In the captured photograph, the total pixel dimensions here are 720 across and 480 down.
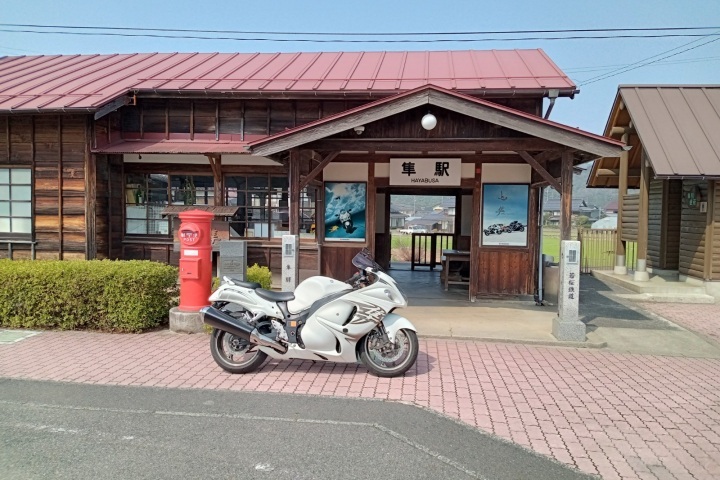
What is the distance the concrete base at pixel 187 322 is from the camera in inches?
276

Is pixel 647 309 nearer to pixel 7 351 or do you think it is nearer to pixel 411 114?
pixel 411 114

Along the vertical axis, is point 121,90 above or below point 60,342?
above

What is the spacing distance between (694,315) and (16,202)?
44.6ft

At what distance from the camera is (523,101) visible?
9.95 m

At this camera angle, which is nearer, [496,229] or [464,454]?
[464,454]

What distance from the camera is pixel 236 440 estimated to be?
12.7 feet

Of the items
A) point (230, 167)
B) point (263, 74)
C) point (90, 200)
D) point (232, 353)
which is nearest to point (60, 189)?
point (90, 200)

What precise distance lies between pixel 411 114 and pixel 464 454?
4.90 meters

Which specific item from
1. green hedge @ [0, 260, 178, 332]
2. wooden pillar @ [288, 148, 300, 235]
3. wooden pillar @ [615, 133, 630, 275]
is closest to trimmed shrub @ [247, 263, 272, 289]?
wooden pillar @ [288, 148, 300, 235]

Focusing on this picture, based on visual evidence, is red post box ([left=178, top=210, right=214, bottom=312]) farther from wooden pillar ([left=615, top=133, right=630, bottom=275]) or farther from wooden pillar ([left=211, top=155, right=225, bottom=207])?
wooden pillar ([left=615, top=133, right=630, bottom=275])

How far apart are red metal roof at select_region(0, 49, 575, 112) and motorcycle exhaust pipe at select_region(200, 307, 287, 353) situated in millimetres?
6081

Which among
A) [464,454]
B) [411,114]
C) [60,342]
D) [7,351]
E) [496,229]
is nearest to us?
[464,454]

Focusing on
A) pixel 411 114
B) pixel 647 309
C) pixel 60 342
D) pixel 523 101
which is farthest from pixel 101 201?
pixel 647 309

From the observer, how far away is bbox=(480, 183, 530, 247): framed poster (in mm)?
9742
